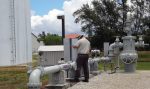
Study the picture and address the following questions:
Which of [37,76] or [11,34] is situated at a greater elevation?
[11,34]

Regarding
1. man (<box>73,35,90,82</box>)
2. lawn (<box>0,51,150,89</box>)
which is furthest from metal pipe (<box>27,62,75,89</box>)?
man (<box>73,35,90,82</box>)

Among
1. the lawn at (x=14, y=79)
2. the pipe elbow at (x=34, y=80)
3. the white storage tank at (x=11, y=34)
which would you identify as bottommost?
the lawn at (x=14, y=79)

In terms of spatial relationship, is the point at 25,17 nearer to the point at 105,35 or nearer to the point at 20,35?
the point at 20,35

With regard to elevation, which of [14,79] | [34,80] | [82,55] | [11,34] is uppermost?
[11,34]

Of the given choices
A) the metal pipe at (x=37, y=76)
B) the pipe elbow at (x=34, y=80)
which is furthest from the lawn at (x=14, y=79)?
the pipe elbow at (x=34, y=80)

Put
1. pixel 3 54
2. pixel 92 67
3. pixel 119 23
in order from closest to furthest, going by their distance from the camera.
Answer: pixel 92 67, pixel 3 54, pixel 119 23

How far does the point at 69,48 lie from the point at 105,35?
48.2 metres

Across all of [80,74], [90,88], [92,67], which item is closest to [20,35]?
[92,67]

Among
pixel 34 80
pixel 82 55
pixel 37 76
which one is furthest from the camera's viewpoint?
pixel 82 55

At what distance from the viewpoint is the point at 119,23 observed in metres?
67.1

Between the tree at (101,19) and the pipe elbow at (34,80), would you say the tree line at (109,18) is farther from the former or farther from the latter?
the pipe elbow at (34,80)

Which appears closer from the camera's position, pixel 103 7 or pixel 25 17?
pixel 25 17

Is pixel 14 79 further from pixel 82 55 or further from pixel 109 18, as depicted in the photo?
pixel 109 18

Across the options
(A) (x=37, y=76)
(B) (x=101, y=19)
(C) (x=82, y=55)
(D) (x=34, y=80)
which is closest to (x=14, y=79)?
(C) (x=82, y=55)
